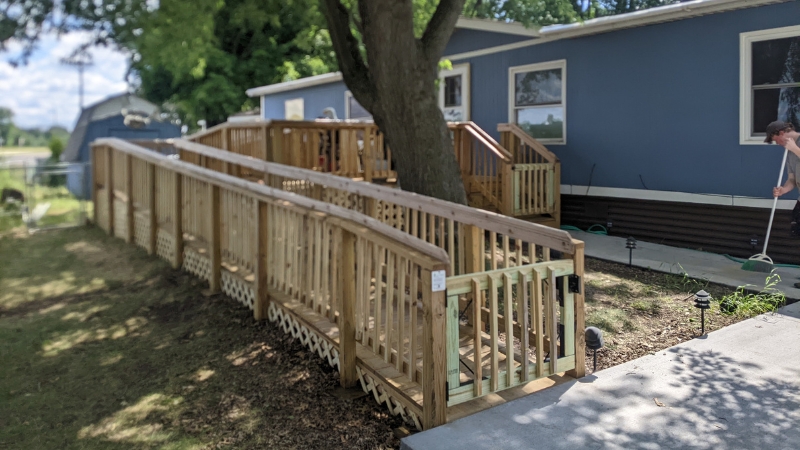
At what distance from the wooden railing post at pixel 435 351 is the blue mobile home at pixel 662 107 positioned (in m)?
5.65

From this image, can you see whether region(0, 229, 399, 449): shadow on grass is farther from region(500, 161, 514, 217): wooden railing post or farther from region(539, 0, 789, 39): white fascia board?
region(539, 0, 789, 39): white fascia board

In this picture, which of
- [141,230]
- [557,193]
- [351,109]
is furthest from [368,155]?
[351,109]

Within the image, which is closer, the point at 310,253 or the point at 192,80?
the point at 310,253

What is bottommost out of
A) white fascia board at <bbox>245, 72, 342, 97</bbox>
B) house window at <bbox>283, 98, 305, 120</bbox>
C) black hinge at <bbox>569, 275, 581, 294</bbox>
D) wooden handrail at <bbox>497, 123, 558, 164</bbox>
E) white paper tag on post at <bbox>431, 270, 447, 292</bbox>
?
black hinge at <bbox>569, 275, 581, 294</bbox>

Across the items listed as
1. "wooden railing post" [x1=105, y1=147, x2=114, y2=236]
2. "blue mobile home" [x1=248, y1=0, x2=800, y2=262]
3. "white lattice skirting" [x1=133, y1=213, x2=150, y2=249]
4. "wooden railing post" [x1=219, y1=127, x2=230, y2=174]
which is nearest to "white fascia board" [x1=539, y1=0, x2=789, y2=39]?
"blue mobile home" [x1=248, y1=0, x2=800, y2=262]

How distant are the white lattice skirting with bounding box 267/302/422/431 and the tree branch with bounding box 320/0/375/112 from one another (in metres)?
2.61

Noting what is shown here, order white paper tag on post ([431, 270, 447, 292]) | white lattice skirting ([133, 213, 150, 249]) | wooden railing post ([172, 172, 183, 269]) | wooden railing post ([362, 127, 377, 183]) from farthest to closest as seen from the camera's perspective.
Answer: wooden railing post ([362, 127, 377, 183]) → white lattice skirting ([133, 213, 150, 249]) → wooden railing post ([172, 172, 183, 269]) → white paper tag on post ([431, 270, 447, 292])

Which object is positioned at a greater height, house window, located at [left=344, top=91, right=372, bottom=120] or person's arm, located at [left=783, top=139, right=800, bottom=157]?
house window, located at [left=344, top=91, right=372, bottom=120]

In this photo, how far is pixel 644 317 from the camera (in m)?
5.36

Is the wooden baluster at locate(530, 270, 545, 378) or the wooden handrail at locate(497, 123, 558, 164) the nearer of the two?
the wooden baluster at locate(530, 270, 545, 378)

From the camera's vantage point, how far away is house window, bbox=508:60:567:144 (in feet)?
32.3

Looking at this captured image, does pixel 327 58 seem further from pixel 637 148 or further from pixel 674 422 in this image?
pixel 674 422

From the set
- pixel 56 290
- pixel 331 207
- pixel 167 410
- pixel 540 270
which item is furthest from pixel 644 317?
pixel 56 290

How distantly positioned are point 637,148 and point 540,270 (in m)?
5.69
